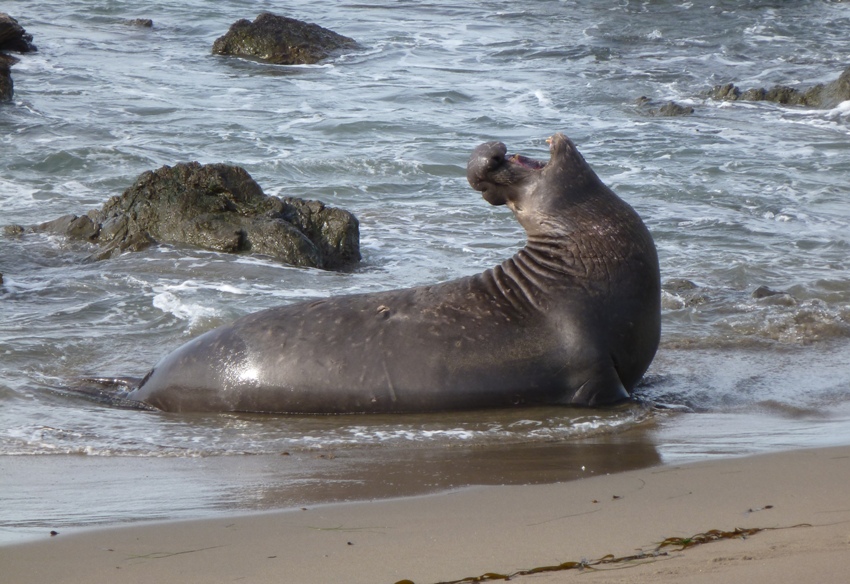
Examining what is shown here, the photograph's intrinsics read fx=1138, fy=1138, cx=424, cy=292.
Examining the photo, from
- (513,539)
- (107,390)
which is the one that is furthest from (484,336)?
(513,539)

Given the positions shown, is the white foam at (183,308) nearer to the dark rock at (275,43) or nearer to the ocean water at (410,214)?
the ocean water at (410,214)

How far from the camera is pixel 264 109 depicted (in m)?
17.1

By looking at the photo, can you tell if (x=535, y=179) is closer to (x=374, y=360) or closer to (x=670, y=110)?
(x=374, y=360)

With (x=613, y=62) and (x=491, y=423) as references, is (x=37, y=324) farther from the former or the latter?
(x=613, y=62)

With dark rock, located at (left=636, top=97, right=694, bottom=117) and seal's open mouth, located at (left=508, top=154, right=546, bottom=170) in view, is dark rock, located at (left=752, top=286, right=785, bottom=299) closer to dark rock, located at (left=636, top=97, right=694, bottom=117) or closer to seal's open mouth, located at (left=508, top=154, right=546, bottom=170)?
seal's open mouth, located at (left=508, top=154, right=546, bottom=170)

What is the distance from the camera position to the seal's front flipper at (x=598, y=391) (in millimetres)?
5898

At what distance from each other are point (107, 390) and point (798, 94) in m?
14.0

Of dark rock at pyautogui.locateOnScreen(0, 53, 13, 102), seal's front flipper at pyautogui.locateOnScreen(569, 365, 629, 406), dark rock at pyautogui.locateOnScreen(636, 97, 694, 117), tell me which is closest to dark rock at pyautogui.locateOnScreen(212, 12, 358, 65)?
dark rock at pyautogui.locateOnScreen(0, 53, 13, 102)

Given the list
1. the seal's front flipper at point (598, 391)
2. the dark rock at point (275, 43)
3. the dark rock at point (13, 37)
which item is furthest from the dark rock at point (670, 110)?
the seal's front flipper at point (598, 391)

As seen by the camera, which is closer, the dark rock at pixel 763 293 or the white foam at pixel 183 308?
the white foam at pixel 183 308

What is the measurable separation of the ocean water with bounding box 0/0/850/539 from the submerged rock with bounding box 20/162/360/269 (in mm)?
230

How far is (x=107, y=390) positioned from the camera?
645 centimetres

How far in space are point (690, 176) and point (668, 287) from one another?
15.3 ft

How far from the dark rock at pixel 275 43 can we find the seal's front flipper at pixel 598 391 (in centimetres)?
1647
